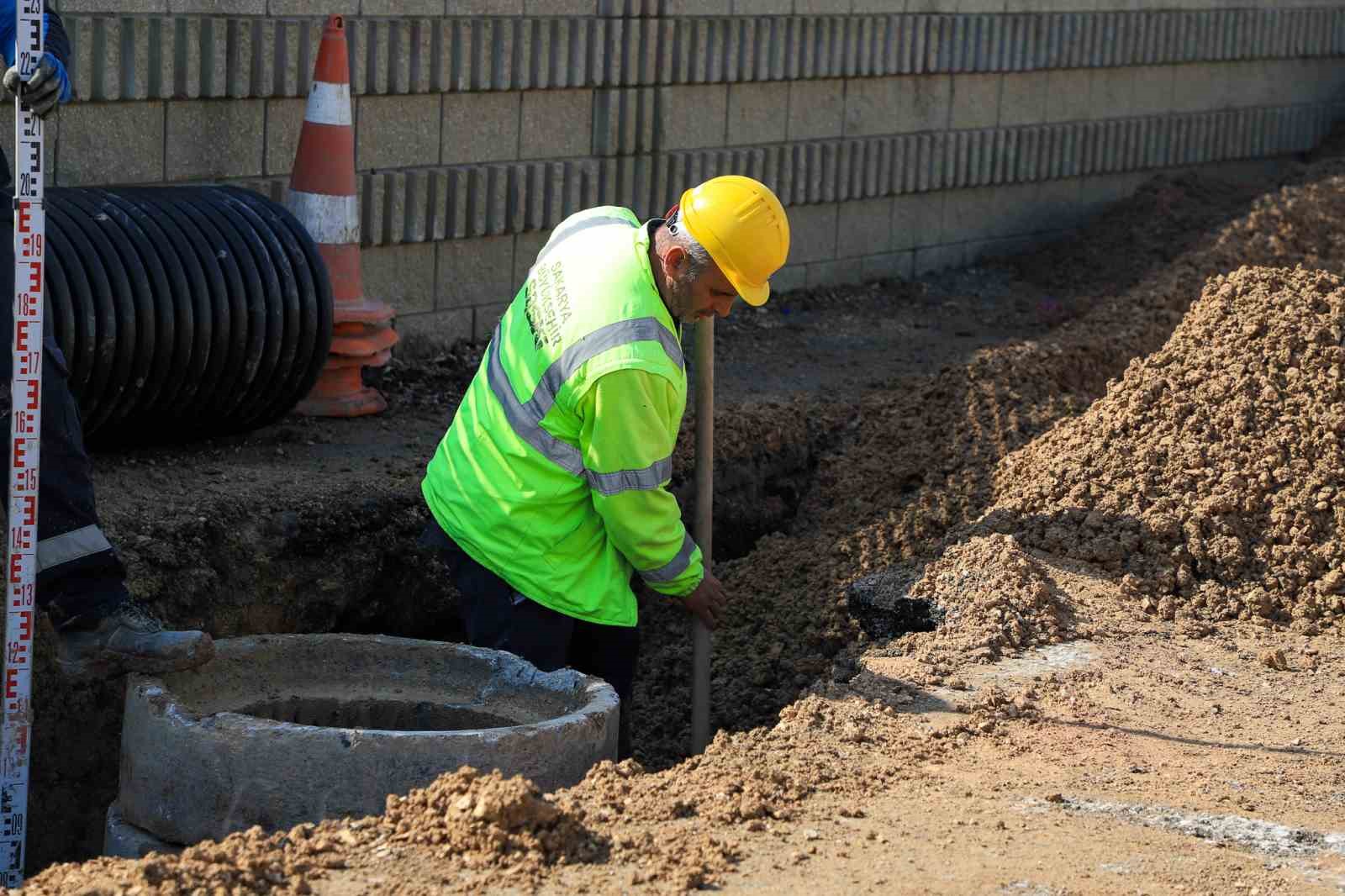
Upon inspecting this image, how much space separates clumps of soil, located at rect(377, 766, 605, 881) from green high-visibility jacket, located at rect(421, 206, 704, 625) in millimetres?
1040

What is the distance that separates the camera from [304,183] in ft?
21.5

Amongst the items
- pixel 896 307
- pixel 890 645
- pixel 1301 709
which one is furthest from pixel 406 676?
pixel 896 307

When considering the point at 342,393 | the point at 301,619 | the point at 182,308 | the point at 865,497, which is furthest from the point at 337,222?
the point at 865,497

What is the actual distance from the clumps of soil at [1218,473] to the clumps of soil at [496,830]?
2.38 metres

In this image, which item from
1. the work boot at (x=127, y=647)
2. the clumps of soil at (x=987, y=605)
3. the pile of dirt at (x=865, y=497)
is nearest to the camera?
the work boot at (x=127, y=647)

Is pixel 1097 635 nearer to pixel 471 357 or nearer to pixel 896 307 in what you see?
pixel 471 357

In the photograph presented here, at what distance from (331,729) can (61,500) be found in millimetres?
959

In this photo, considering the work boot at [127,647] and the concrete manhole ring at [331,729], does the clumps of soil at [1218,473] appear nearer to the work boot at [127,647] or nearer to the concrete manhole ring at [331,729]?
the concrete manhole ring at [331,729]

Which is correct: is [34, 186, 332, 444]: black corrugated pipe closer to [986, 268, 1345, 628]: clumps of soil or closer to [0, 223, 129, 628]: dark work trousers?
[0, 223, 129, 628]: dark work trousers

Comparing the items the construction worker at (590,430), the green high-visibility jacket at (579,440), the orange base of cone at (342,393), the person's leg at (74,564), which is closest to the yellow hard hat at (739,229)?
the construction worker at (590,430)

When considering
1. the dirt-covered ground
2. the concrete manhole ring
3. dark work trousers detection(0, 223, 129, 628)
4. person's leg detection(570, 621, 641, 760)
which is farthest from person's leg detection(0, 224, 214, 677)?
person's leg detection(570, 621, 641, 760)

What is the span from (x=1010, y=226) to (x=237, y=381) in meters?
6.09

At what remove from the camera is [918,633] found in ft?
16.3

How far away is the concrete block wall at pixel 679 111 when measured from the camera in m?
6.39
